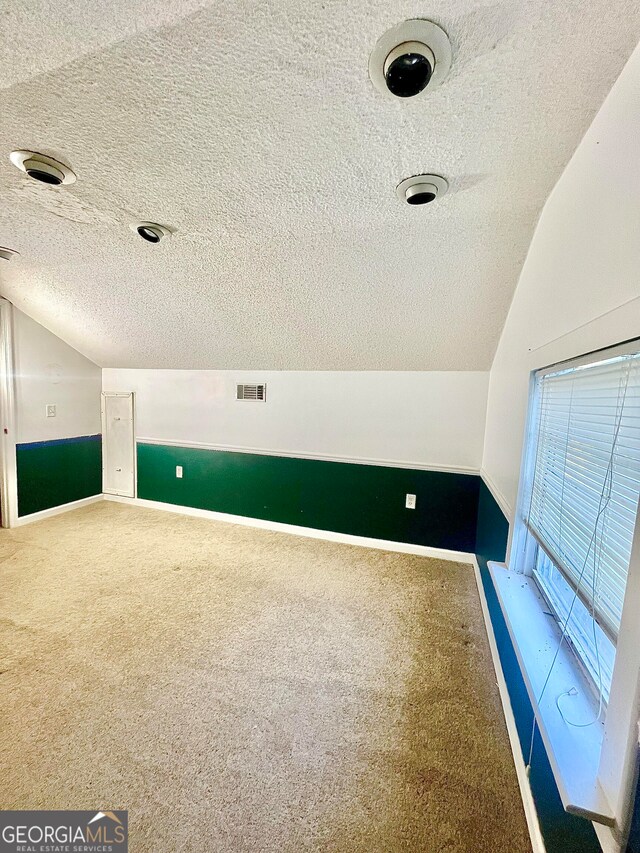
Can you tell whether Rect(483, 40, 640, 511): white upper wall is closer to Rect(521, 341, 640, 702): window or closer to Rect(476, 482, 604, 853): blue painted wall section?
Rect(521, 341, 640, 702): window

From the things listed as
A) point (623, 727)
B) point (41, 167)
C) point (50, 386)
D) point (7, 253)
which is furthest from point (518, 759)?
point (50, 386)

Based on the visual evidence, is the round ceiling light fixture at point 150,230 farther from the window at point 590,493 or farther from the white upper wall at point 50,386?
the white upper wall at point 50,386

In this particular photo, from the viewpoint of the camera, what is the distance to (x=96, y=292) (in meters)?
2.28

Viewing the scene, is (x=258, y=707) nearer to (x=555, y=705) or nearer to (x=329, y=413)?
(x=555, y=705)

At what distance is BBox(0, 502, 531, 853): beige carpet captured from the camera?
1.01 meters

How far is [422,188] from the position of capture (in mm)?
1169

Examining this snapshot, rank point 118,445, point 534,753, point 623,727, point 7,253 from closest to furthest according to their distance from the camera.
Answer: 1. point 623,727
2. point 534,753
3. point 7,253
4. point 118,445

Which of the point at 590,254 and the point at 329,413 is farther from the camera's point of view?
the point at 329,413

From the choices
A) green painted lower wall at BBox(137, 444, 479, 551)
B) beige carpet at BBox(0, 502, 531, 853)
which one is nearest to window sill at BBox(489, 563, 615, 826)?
beige carpet at BBox(0, 502, 531, 853)

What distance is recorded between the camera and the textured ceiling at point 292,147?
73 centimetres

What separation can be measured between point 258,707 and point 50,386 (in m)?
3.69

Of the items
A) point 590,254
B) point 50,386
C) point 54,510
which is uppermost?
point 590,254

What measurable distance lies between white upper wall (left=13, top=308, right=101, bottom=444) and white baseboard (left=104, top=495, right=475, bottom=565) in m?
1.07

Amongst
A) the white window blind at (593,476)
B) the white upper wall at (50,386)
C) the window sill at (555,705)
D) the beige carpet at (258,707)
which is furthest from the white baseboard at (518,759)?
the white upper wall at (50,386)
